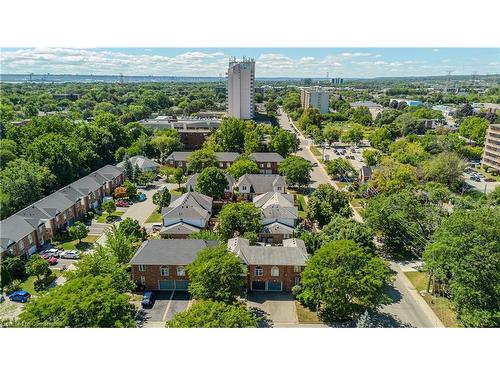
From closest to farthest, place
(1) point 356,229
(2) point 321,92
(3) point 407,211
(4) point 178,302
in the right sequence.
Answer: (4) point 178,302 → (1) point 356,229 → (3) point 407,211 → (2) point 321,92

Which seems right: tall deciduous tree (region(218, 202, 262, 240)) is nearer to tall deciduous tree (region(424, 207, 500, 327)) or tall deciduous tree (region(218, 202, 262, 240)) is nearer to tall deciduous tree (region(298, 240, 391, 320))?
tall deciduous tree (region(298, 240, 391, 320))

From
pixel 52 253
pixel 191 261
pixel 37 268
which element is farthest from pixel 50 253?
pixel 191 261

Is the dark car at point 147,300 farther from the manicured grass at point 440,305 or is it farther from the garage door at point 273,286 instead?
the manicured grass at point 440,305

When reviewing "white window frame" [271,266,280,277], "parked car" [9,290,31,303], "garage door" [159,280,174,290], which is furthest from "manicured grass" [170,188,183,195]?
"white window frame" [271,266,280,277]

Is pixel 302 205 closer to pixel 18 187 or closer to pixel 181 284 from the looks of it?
pixel 181 284

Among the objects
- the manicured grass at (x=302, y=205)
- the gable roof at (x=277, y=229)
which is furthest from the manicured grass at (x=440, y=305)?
the manicured grass at (x=302, y=205)

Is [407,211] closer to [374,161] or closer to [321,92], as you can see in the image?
[374,161]

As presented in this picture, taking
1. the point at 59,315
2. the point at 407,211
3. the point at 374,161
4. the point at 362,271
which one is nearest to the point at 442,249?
the point at 362,271
